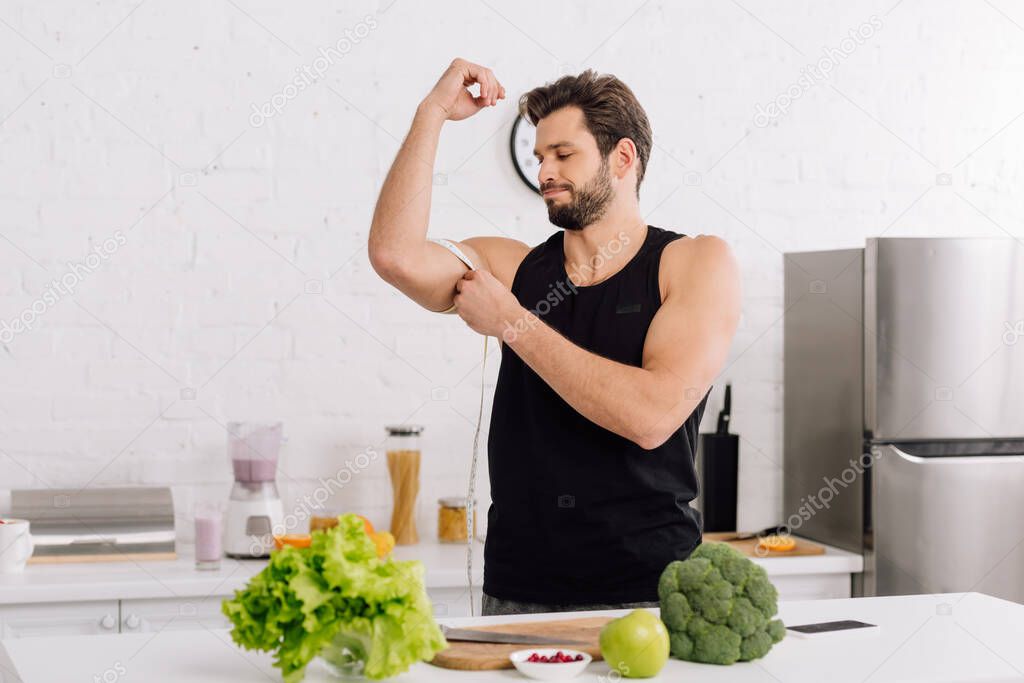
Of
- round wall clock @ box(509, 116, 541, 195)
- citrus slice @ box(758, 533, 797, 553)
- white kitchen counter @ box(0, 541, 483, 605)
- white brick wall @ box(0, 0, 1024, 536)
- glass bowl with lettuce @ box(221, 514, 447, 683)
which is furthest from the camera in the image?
round wall clock @ box(509, 116, 541, 195)

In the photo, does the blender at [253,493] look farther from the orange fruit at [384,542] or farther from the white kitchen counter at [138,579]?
the orange fruit at [384,542]

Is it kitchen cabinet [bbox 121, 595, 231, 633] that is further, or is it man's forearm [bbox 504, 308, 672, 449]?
kitchen cabinet [bbox 121, 595, 231, 633]

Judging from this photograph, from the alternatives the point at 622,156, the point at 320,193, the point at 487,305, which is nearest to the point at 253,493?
the point at 320,193

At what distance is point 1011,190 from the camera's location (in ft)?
12.3

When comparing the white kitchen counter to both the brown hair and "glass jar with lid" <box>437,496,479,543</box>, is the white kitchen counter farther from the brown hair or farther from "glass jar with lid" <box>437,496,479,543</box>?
the brown hair

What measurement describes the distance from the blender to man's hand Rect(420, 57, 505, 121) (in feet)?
3.82

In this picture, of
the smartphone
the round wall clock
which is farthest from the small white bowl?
the round wall clock

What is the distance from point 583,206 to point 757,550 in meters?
1.37

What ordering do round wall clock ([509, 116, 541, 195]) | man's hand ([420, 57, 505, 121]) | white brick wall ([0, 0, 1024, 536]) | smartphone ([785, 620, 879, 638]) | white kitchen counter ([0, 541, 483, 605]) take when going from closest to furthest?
smartphone ([785, 620, 879, 638]) < man's hand ([420, 57, 505, 121]) < white kitchen counter ([0, 541, 483, 605]) < white brick wall ([0, 0, 1024, 536]) < round wall clock ([509, 116, 541, 195])

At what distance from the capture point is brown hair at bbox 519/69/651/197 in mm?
2180

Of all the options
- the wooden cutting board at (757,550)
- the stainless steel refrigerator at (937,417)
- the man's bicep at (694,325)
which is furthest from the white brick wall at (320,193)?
the man's bicep at (694,325)

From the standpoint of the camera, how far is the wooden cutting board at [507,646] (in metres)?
1.46

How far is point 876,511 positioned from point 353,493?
1.41m

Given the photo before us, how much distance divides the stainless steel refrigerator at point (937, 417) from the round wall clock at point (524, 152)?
3.02ft
